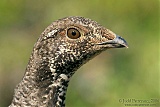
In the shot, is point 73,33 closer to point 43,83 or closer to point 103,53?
point 43,83

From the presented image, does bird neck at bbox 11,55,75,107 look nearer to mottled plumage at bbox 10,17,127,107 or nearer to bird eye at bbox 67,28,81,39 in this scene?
mottled plumage at bbox 10,17,127,107

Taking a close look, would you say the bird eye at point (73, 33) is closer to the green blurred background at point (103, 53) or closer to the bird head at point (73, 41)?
the bird head at point (73, 41)

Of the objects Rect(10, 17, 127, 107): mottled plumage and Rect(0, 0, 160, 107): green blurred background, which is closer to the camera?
Rect(10, 17, 127, 107): mottled plumage

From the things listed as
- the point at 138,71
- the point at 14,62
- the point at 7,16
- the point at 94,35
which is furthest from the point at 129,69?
the point at 94,35

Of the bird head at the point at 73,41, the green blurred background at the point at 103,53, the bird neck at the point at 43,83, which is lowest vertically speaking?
the bird neck at the point at 43,83

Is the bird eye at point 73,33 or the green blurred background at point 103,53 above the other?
the green blurred background at point 103,53

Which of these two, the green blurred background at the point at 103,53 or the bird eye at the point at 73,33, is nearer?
the bird eye at the point at 73,33

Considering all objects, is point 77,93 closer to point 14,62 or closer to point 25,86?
point 14,62

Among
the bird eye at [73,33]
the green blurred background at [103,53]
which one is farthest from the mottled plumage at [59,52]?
the green blurred background at [103,53]

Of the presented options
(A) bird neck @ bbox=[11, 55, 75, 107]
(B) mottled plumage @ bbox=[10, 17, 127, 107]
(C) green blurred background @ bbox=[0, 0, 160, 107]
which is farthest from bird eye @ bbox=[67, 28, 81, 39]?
(C) green blurred background @ bbox=[0, 0, 160, 107]
